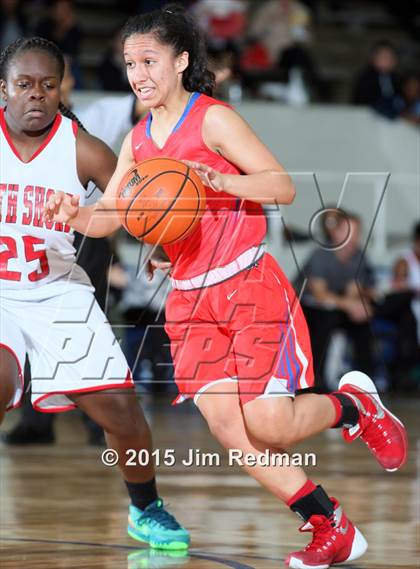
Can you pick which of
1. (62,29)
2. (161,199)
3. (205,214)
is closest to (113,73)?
(62,29)

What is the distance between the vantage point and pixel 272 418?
3812mm

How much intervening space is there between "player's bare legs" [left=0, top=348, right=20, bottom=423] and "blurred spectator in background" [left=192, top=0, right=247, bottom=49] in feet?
28.9

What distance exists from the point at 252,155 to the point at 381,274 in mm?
7678

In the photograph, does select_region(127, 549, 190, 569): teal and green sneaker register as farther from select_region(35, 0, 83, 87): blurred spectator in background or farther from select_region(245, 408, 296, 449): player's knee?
select_region(35, 0, 83, 87): blurred spectator in background

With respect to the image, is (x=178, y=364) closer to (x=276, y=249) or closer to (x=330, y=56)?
(x=276, y=249)

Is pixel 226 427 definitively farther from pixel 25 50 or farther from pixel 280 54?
pixel 280 54

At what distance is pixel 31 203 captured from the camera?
4105 mm

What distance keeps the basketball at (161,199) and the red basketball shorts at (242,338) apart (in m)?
0.26

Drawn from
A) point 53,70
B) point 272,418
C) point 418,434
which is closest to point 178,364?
point 272,418

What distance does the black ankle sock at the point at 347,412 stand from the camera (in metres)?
4.15

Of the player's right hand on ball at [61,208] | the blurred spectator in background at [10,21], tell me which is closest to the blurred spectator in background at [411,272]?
the blurred spectator in background at [10,21]

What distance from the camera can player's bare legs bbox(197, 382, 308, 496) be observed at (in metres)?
3.90

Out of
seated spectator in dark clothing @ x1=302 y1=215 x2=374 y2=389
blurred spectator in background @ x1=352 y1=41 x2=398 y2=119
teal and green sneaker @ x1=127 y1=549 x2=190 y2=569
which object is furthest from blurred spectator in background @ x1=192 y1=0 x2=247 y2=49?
teal and green sneaker @ x1=127 y1=549 x2=190 y2=569

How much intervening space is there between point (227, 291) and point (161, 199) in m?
0.39
